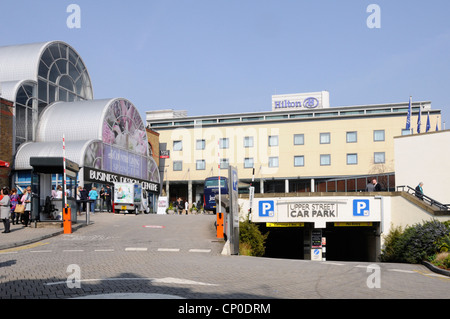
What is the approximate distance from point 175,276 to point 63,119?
3942 centimetres

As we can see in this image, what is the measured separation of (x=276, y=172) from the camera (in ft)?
248

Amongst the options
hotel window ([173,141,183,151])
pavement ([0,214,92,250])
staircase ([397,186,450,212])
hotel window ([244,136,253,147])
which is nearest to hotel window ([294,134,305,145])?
hotel window ([244,136,253,147])

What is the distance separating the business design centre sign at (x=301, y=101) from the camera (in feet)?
271

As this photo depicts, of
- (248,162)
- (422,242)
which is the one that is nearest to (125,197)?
(422,242)

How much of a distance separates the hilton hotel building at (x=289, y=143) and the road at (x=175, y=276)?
172 feet

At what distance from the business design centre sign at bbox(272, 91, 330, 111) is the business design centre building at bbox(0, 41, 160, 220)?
3180 cm

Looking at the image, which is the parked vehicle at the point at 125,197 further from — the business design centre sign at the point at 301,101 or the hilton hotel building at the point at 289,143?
the business design centre sign at the point at 301,101

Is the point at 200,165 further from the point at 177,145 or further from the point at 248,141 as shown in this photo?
the point at 248,141

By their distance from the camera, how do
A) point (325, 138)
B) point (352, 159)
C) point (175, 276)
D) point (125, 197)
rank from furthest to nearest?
point (325, 138)
point (352, 159)
point (125, 197)
point (175, 276)

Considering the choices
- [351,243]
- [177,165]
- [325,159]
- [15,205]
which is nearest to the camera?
[15,205]

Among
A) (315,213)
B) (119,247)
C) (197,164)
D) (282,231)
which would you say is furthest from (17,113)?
(197,164)

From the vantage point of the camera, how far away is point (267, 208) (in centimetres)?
3334
